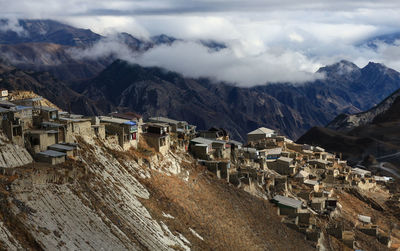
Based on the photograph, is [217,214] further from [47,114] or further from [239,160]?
[47,114]

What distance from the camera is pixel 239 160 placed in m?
64.9

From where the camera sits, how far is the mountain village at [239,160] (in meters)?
41.1

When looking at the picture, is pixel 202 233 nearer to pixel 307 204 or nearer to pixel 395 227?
pixel 307 204

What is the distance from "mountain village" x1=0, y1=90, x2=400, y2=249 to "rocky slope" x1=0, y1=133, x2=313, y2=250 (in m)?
1.53

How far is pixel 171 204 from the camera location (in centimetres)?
4434

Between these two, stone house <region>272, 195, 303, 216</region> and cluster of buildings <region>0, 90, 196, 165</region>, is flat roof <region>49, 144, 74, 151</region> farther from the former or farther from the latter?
stone house <region>272, 195, 303, 216</region>

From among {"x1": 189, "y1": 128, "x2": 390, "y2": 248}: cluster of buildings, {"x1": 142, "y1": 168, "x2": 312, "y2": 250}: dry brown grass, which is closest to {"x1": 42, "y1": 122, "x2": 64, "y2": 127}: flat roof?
{"x1": 142, "y1": 168, "x2": 312, "y2": 250}: dry brown grass

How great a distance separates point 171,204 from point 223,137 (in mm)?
30956

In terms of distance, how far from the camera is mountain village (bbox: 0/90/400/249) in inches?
1617

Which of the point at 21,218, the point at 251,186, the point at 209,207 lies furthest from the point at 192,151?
the point at 21,218

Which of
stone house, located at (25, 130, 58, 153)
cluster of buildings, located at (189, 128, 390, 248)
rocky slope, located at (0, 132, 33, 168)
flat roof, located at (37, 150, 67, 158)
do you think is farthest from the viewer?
cluster of buildings, located at (189, 128, 390, 248)

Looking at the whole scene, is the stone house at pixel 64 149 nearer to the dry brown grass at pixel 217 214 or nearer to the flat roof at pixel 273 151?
the dry brown grass at pixel 217 214

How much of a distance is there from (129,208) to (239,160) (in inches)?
1108

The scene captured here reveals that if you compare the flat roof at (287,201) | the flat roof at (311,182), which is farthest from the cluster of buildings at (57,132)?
the flat roof at (311,182)
